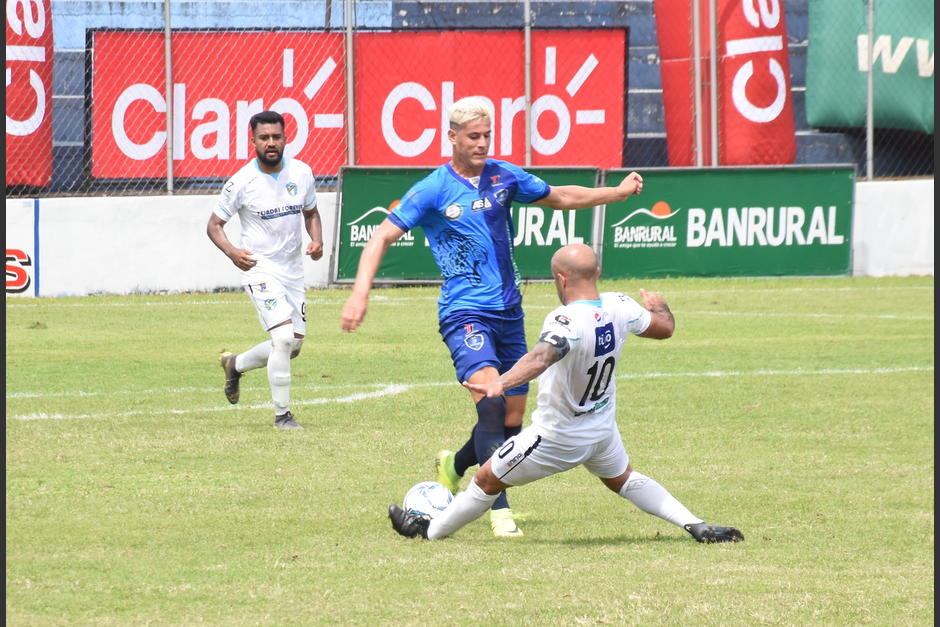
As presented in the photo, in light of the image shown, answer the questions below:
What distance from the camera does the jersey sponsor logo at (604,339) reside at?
6609mm

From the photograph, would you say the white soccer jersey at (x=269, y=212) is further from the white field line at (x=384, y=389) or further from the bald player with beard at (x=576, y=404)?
the bald player with beard at (x=576, y=404)

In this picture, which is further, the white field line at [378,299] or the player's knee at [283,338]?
the white field line at [378,299]

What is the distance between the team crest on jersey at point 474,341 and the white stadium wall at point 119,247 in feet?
42.7

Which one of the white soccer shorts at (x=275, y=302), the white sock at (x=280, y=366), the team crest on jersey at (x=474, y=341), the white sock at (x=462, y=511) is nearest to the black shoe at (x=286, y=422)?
the white sock at (x=280, y=366)

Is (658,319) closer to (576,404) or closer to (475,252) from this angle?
(576,404)

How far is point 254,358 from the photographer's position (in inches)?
444

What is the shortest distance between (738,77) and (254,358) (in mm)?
14408

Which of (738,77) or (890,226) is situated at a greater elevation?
(738,77)

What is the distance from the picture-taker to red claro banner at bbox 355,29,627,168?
22.6 m

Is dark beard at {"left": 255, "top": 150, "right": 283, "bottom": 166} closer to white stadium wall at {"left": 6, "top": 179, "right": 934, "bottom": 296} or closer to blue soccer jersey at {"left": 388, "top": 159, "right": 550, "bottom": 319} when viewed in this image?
blue soccer jersey at {"left": 388, "top": 159, "right": 550, "bottom": 319}

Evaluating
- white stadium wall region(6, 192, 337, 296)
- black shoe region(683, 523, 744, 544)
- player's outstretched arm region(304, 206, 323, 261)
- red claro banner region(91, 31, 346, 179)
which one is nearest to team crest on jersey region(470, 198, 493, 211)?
black shoe region(683, 523, 744, 544)

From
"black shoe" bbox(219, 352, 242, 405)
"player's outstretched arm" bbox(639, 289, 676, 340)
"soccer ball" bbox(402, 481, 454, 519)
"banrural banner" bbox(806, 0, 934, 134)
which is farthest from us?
"banrural banner" bbox(806, 0, 934, 134)

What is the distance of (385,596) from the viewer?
584 centimetres

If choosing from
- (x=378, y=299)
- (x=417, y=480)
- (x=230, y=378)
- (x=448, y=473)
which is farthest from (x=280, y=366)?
(x=378, y=299)
